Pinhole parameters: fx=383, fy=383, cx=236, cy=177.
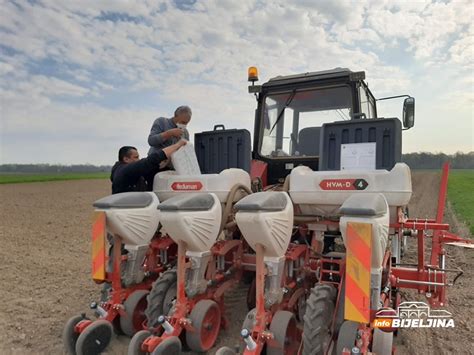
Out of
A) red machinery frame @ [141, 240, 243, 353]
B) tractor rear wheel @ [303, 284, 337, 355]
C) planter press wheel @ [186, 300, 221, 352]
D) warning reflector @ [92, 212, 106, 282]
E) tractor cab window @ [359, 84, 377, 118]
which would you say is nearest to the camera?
tractor rear wheel @ [303, 284, 337, 355]

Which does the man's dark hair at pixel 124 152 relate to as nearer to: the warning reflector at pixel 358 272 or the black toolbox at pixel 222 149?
the black toolbox at pixel 222 149

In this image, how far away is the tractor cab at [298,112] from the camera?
4.69m

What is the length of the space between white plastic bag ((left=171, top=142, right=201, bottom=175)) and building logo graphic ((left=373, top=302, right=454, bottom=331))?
2291 millimetres

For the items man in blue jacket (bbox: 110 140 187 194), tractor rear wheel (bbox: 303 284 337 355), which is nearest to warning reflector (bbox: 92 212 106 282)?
man in blue jacket (bbox: 110 140 187 194)

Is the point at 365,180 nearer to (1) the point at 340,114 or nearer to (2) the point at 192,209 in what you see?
(2) the point at 192,209

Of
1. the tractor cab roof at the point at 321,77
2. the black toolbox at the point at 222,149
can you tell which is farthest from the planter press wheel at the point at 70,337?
the tractor cab roof at the point at 321,77

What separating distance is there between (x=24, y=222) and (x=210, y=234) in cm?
1020

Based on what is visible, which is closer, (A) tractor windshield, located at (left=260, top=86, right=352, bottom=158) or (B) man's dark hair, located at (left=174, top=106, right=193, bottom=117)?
(B) man's dark hair, located at (left=174, top=106, right=193, bottom=117)

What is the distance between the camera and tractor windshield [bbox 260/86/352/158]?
484 centimetres

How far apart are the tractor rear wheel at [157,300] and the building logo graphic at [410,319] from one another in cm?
178

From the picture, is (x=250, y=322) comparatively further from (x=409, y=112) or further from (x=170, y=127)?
(x=409, y=112)

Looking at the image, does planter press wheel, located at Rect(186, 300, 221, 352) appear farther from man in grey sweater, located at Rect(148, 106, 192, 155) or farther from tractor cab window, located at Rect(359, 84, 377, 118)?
tractor cab window, located at Rect(359, 84, 377, 118)

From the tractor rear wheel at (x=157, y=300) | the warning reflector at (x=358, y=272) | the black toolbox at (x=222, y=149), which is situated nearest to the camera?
the warning reflector at (x=358, y=272)

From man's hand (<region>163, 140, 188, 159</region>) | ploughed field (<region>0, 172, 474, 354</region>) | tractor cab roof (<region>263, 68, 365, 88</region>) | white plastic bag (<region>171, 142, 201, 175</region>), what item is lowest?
ploughed field (<region>0, 172, 474, 354</region>)
